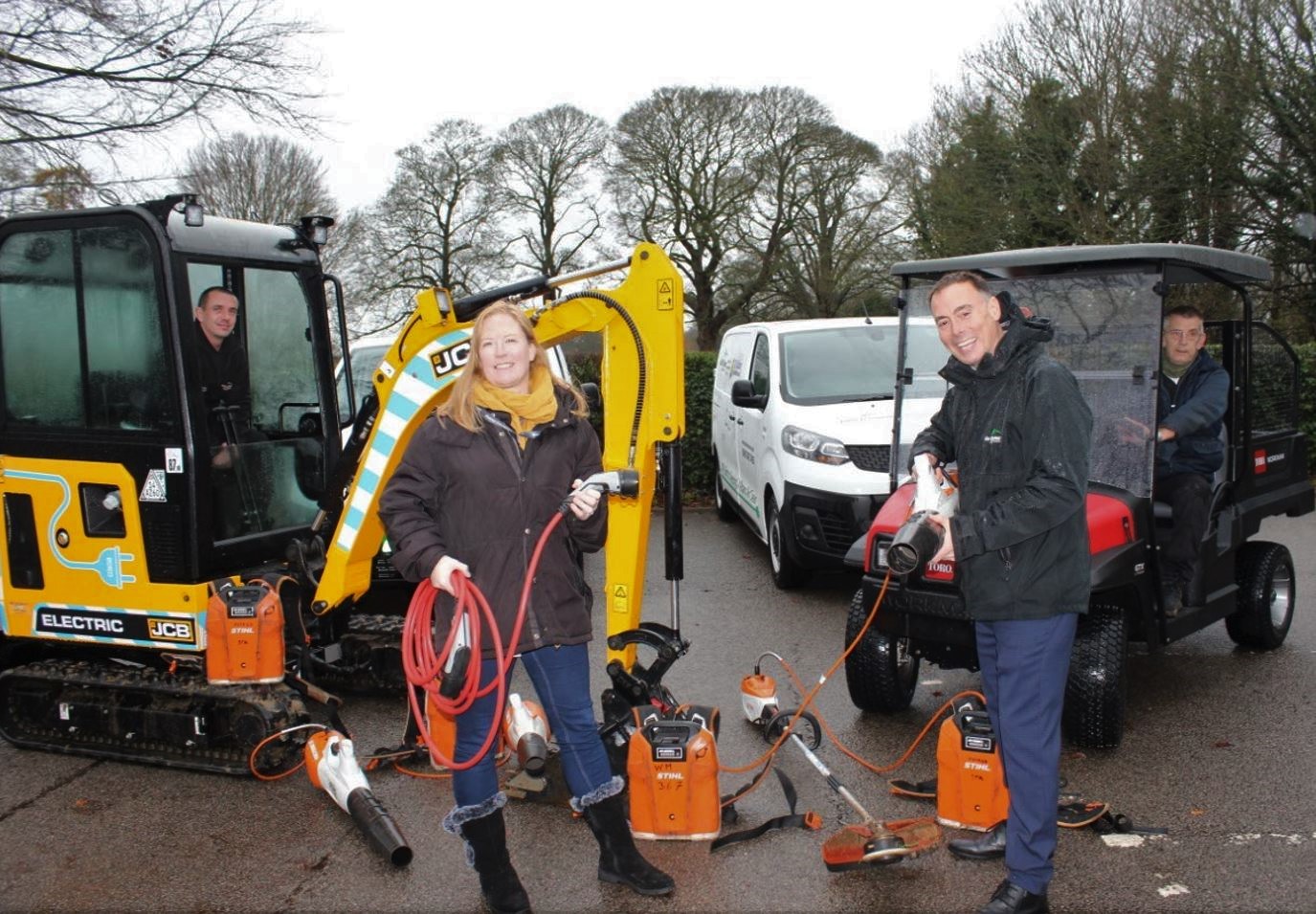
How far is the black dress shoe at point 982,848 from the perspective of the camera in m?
4.07

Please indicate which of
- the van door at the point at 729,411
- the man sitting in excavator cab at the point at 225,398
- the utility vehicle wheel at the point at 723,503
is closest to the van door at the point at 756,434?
the van door at the point at 729,411

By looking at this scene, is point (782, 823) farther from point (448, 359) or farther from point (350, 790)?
point (448, 359)

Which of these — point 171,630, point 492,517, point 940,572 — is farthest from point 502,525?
point 171,630

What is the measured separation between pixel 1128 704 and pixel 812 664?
1823mm

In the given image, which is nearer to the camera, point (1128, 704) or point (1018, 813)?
point (1018, 813)

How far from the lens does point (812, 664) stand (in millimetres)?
6785

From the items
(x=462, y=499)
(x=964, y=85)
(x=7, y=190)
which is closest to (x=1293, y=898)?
(x=462, y=499)

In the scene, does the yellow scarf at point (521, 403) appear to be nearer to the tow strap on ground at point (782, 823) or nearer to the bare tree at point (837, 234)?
the tow strap on ground at point (782, 823)

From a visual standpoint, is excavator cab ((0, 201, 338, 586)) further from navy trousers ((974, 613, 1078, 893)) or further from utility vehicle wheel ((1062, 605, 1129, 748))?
utility vehicle wheel ((1062, 605, 1129, 748))

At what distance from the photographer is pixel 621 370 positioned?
15.5ft

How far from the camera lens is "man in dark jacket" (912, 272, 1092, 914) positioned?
3.39m

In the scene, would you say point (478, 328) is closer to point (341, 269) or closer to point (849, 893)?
Result: point (849, 893)

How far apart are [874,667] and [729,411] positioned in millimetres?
5519

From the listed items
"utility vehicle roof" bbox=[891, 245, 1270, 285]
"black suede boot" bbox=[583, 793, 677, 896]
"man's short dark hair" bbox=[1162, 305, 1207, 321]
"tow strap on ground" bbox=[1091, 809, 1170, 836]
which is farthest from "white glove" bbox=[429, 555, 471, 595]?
"man's short dark hair" bbox=[1162, 305, 1207, 321]
